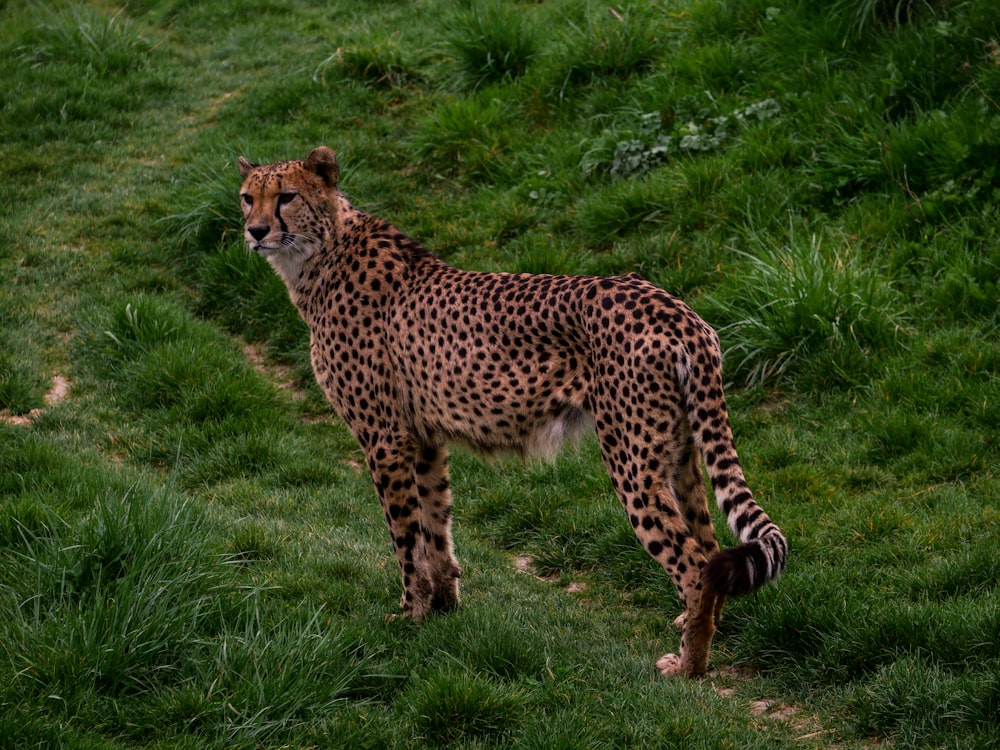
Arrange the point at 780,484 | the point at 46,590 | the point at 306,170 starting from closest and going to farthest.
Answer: the point at 46,590, the point at 306,170, the point at 780,484

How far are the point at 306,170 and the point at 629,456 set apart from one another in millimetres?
2018

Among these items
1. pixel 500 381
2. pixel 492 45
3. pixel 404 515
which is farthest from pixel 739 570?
pixel 492 45

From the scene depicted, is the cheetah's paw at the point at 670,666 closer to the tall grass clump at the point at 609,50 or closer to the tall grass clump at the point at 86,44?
the tall grass clump at the point at 609,50

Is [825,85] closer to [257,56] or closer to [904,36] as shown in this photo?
[904,36]

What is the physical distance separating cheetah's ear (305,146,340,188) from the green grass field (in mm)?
1481

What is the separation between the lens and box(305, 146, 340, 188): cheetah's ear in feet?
16.3

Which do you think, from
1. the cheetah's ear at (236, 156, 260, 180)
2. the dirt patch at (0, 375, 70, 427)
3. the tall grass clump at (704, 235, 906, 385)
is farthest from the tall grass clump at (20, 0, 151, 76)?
the tall grass clump at (704, 235, 906, 385)

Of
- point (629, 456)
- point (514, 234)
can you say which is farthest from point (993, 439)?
point (514, 234)

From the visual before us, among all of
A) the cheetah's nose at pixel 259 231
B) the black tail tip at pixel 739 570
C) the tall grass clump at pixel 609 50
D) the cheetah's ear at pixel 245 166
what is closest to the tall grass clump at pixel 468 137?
the tall grass clump at pixel 609 50

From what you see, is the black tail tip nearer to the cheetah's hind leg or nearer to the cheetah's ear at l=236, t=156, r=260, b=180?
the cheetah's hind leg

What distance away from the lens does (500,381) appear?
4.27 metres

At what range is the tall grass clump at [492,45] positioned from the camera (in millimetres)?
8883

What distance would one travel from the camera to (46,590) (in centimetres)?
375

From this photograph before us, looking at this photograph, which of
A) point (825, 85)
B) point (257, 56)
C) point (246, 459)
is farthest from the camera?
point (257, 56)
